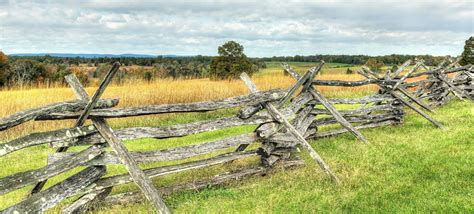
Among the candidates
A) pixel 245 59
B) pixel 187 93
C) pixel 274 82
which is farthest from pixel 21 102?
pixel 245 59

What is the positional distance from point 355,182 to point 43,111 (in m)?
4.07

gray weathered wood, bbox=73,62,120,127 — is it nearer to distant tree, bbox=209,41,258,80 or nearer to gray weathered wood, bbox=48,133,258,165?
gray weathered wood, bbox=48,133,258,165

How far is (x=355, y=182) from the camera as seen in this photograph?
20.0 feet

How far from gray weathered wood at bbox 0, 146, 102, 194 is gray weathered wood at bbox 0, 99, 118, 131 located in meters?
0.49

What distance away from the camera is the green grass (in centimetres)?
532

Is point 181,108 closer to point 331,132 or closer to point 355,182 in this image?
point 355,182

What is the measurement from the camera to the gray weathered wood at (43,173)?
4.18 metres

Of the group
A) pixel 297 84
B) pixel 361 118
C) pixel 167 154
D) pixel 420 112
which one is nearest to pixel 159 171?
pixel 167 154

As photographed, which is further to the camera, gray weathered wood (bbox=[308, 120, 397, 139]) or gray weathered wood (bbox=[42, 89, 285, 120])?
gray weathered wood (bbox=[308, 120, 397, 139])

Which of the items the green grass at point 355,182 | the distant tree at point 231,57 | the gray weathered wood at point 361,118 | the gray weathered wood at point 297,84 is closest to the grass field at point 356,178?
the green grass at point 355,182

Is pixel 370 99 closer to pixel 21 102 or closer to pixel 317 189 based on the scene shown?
pixel 317 189

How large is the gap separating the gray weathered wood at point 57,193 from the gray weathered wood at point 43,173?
0.17 meters

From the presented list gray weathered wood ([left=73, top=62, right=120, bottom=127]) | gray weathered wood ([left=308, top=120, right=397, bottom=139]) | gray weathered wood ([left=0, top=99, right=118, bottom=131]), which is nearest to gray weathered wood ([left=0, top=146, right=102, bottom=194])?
gray weathered wood ([left=73, top=62, right=120, bottom=127])

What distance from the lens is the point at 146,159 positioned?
5.51m
